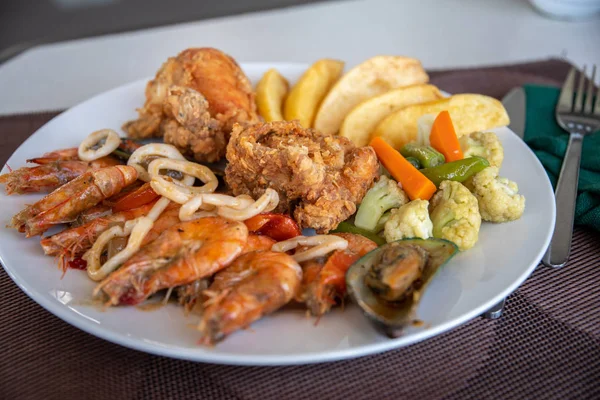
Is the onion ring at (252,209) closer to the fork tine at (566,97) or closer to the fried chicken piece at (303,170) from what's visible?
the fried chicken piece at (303,170)

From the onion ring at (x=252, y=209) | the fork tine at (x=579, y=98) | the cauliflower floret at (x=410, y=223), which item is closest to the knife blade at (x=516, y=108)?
the fork tine at (x=579, y=98)

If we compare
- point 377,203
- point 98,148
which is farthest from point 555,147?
point 98,148

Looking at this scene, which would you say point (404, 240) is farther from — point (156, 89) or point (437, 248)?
point (156, 89)

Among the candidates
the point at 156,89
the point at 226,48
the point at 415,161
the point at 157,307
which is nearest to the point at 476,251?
the point at 415,161

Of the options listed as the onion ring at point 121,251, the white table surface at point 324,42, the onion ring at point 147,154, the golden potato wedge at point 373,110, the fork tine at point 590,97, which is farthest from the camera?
the white table surface at point 324,42

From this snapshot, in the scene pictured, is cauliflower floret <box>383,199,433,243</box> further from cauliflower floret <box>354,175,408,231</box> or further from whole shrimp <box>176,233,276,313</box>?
whole shrimp <box>176,233,276,313</box>

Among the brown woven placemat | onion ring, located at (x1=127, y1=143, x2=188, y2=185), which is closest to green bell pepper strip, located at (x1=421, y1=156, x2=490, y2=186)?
the brown woven placemat

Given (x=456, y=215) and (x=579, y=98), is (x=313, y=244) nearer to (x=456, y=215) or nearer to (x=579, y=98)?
(x=456, y=215)
